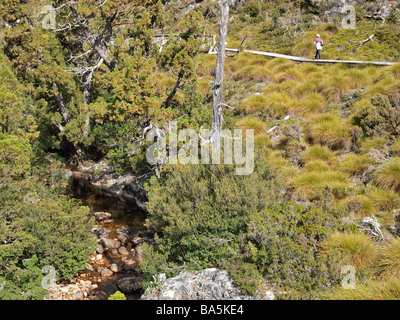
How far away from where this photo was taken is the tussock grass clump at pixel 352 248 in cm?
519

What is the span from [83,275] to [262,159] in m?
6.23

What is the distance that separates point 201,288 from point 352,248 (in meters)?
2.74

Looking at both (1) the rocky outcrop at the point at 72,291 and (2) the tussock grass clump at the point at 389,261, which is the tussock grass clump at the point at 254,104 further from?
(1) the rocky outcrop at the point at 72,291

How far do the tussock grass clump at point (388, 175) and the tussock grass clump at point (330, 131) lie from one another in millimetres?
2273

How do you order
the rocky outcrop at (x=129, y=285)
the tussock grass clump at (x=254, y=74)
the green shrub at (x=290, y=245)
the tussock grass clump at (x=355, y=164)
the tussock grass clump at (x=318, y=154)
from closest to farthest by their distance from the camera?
the green shrub at (x=290, y=245) < the rocky outcrop at (x=129, y=285) < the tussock grass clump at (x=355, y=164) < the tussock grass clump at (x=318, y=154) < the tussock grass clump at (x=254, y=74)

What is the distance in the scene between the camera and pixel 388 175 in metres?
7.93

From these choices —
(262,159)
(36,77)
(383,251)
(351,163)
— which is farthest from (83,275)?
(36,77)

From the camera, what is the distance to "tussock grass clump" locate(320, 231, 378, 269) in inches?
204

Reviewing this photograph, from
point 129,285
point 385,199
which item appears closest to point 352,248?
point 385,199

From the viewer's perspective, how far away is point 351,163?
933cm

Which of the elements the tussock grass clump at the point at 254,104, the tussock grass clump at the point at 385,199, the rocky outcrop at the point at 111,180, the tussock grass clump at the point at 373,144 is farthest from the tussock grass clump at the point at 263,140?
the tussock grass clump at the point at 385,199

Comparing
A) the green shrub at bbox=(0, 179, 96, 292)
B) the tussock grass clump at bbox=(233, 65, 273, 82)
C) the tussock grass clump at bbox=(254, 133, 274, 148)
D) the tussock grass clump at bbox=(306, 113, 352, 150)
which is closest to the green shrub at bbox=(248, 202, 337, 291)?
the green shrub at bbox=(0, 179, 96, 292)

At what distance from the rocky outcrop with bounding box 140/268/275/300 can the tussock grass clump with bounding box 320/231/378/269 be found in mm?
1410
